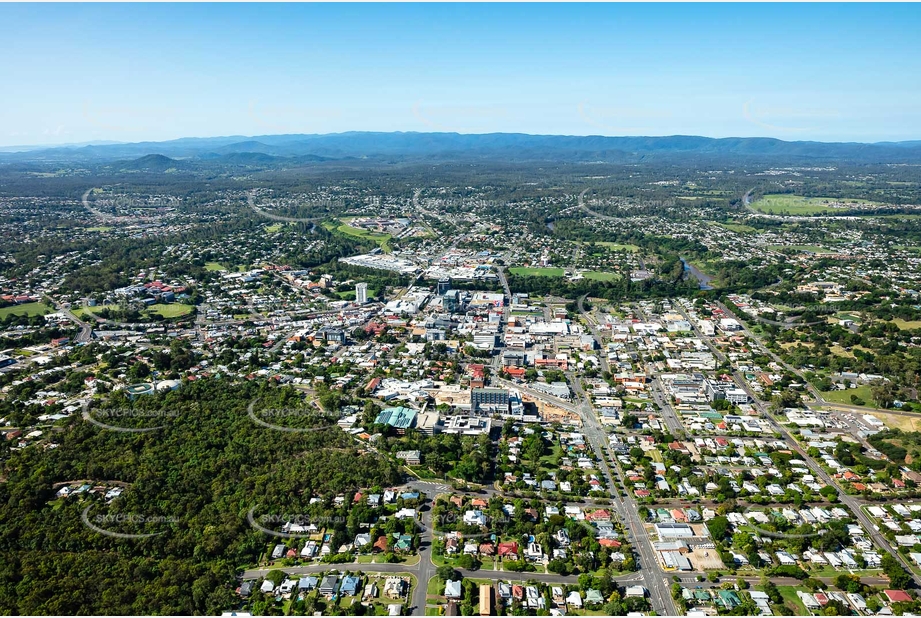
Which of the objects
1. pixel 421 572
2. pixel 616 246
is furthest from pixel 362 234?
pixel 421 572

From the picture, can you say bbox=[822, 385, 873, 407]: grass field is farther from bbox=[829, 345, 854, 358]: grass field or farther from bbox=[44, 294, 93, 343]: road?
bbox=[44, 294, 93, 343]: road

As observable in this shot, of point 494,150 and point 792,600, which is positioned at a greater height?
point 494,150

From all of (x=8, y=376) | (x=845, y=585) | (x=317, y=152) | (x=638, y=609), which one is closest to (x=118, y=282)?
(x=8, y=376)

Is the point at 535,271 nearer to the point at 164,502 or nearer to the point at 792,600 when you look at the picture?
the point at 792,600

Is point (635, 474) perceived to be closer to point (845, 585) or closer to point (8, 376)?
point (845, 585)

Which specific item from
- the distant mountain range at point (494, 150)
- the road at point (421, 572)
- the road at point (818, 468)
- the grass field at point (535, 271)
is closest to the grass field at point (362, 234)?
the grass field at point (535, 271)
